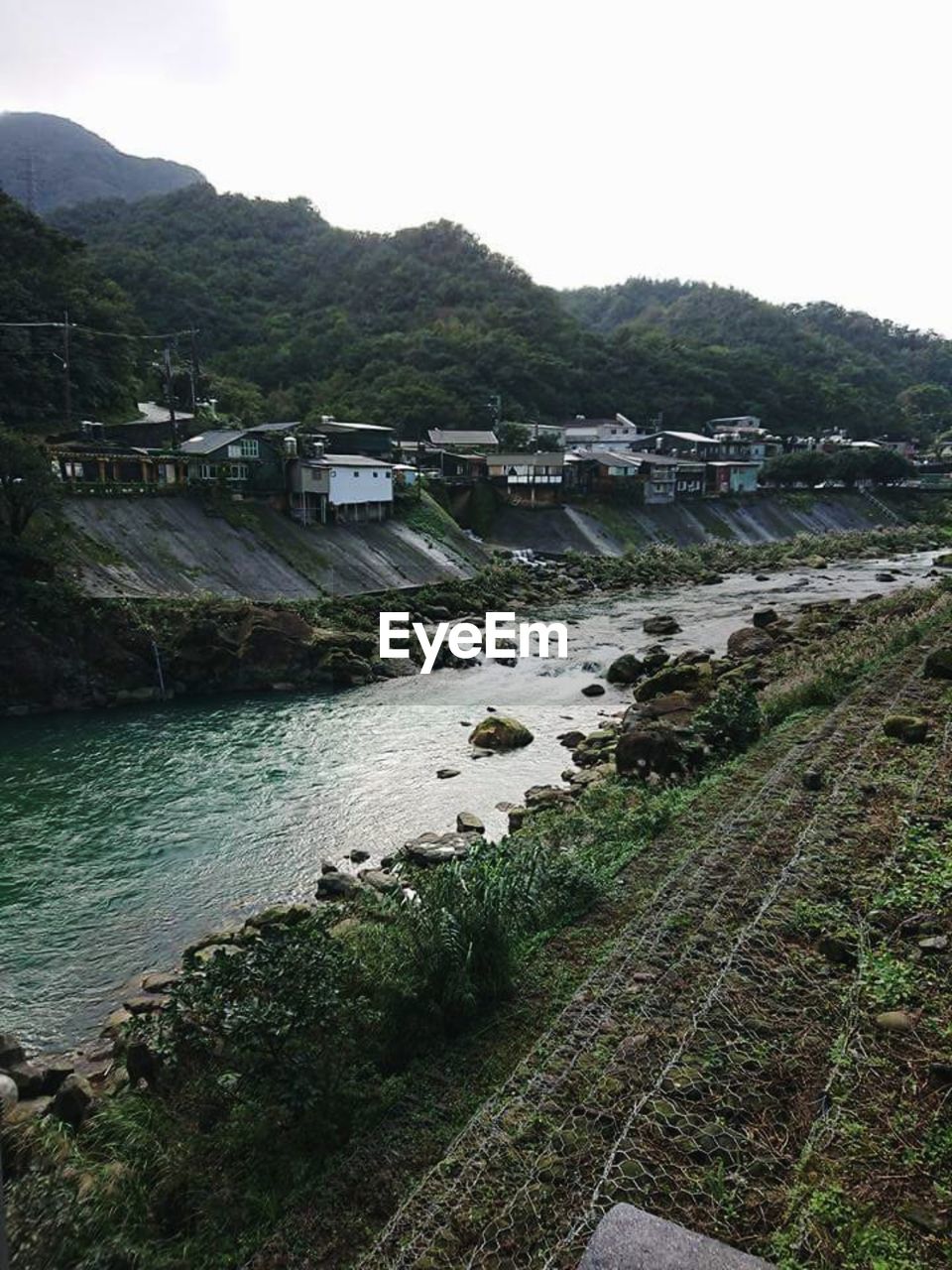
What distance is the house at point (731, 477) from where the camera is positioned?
67938 mm

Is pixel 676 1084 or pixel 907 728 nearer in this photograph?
pixel 676 1084

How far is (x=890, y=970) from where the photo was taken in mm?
6641

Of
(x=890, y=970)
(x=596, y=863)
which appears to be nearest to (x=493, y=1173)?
(x=890, y=970)

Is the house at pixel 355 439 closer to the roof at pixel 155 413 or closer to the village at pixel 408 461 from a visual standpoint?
the village at pixel 408 461

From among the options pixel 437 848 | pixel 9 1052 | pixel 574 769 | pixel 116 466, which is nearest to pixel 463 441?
pixel 116 466

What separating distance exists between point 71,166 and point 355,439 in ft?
506

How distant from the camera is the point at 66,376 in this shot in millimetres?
41031

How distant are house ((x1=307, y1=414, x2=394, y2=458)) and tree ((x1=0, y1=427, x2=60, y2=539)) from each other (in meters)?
24.1

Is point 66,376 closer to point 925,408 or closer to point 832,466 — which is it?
point 832,466

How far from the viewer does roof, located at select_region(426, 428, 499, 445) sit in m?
61.7

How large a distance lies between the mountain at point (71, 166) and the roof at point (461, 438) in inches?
4435

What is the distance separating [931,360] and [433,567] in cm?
12239

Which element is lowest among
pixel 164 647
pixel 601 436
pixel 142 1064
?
pixel 142 1064

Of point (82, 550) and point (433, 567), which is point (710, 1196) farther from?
point (433, 567)
